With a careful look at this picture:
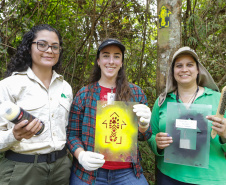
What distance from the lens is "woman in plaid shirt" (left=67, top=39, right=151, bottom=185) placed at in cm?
180

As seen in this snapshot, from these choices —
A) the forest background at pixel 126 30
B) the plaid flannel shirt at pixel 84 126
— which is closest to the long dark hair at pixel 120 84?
the plaid flannel shirt at pixel 84 126

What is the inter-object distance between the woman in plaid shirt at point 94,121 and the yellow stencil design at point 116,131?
0.34 ft

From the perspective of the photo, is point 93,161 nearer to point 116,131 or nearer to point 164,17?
point 116,131

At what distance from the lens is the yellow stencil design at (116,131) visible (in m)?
1.68

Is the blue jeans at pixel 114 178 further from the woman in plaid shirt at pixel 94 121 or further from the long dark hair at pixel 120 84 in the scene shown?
the long dark hair at pixel 120 84

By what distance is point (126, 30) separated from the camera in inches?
151

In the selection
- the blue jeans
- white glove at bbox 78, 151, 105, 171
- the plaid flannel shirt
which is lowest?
the blue jeans

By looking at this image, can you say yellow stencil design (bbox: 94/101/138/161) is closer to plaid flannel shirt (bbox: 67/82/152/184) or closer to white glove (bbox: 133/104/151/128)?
white glove (bbox: 133/104/151/128)

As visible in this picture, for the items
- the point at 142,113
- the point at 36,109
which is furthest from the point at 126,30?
the point at 36,109

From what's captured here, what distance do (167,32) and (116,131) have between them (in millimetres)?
1569

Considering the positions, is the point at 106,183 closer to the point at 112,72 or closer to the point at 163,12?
the point at 112,72

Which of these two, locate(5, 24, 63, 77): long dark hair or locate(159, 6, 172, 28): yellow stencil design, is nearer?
locate(5, 24, 63, 77): long dark hair

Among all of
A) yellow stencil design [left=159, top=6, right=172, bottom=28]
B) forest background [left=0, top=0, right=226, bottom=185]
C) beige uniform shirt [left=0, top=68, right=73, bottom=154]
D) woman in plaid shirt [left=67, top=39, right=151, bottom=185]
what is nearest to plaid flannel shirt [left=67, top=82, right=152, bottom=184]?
woman in plaid shirt [left=67, top=39, right=151, bottom=185]

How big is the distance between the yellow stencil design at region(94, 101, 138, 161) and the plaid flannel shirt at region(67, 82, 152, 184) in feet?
0.65
